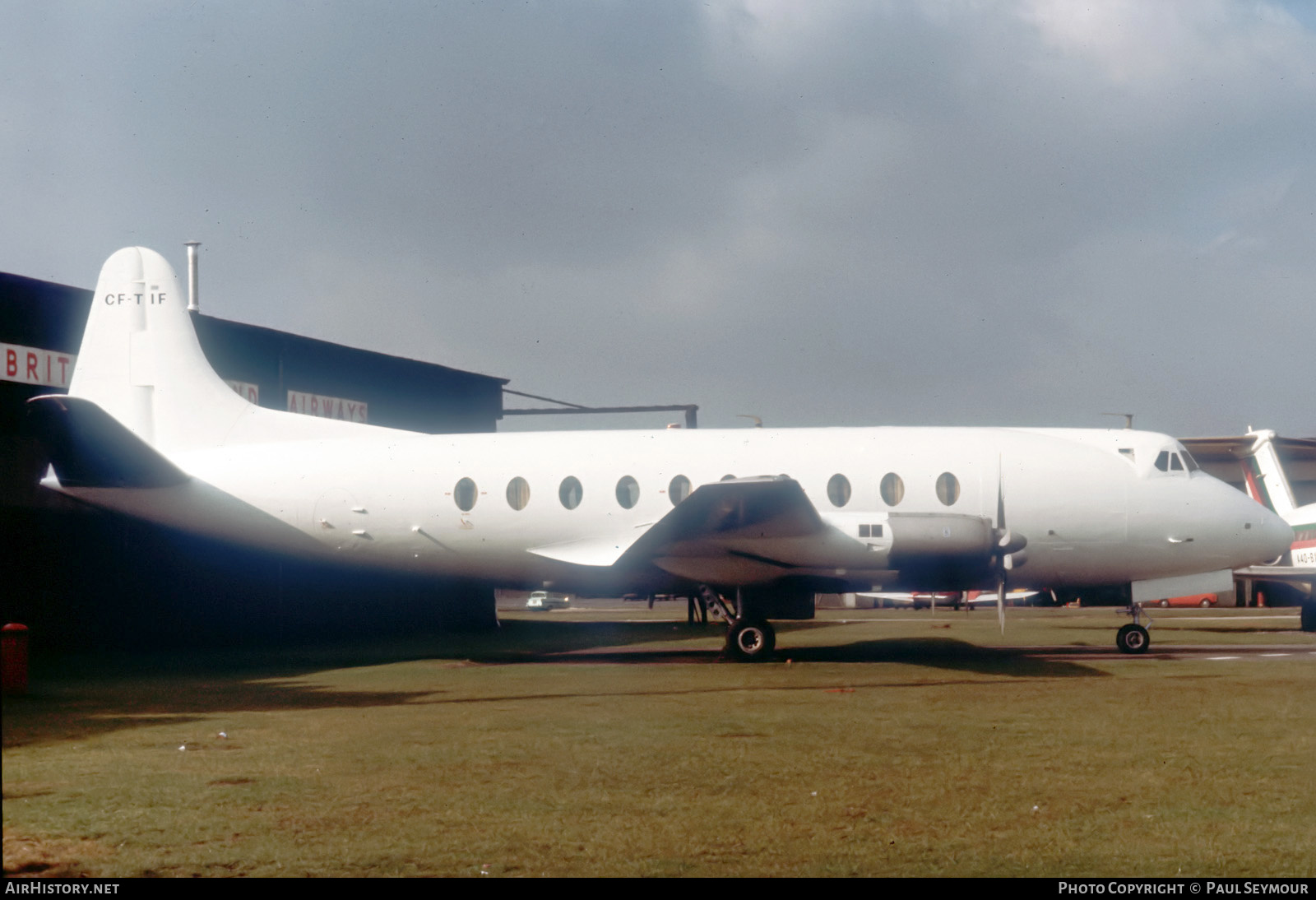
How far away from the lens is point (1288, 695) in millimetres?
14484

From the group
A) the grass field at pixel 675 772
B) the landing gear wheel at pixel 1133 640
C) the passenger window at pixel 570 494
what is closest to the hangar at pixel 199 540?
the passenger window at pixel 570 494

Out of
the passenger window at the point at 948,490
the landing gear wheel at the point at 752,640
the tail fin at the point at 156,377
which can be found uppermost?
the tail fin at the point at 156,377

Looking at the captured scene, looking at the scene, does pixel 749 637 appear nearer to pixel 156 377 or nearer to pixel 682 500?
pixel 682 500

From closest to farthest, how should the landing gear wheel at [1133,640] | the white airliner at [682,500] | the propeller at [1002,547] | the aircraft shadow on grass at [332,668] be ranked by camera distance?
the aircraft shadow on grass at [332,668] < the propeller at [1002,547] < the white airliner at [682,500] < the landing gear wheel at [1133,640]

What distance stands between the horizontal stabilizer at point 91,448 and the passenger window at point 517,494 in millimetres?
5675

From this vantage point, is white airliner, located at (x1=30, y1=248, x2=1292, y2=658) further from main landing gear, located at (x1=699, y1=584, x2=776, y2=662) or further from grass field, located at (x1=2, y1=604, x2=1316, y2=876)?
grass field, located at (x1=2, y1=604, x2=1316, y2=876)

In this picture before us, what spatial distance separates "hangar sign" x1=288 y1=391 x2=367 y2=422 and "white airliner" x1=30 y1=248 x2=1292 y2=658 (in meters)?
10.4

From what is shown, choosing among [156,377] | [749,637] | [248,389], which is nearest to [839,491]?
[749,637]

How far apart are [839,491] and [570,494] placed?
184 inches

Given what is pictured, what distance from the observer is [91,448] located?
61.5ft

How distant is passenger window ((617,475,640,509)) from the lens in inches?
797

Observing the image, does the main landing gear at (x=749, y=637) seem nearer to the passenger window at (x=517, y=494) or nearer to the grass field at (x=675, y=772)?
the grass field at (x=675, y=772)

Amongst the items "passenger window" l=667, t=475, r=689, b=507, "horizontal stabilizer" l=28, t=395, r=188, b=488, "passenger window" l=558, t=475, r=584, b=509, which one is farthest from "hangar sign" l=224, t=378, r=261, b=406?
"passenger window" l=667, t=475, r=689, b=507

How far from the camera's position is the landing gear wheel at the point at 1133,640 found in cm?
2119
